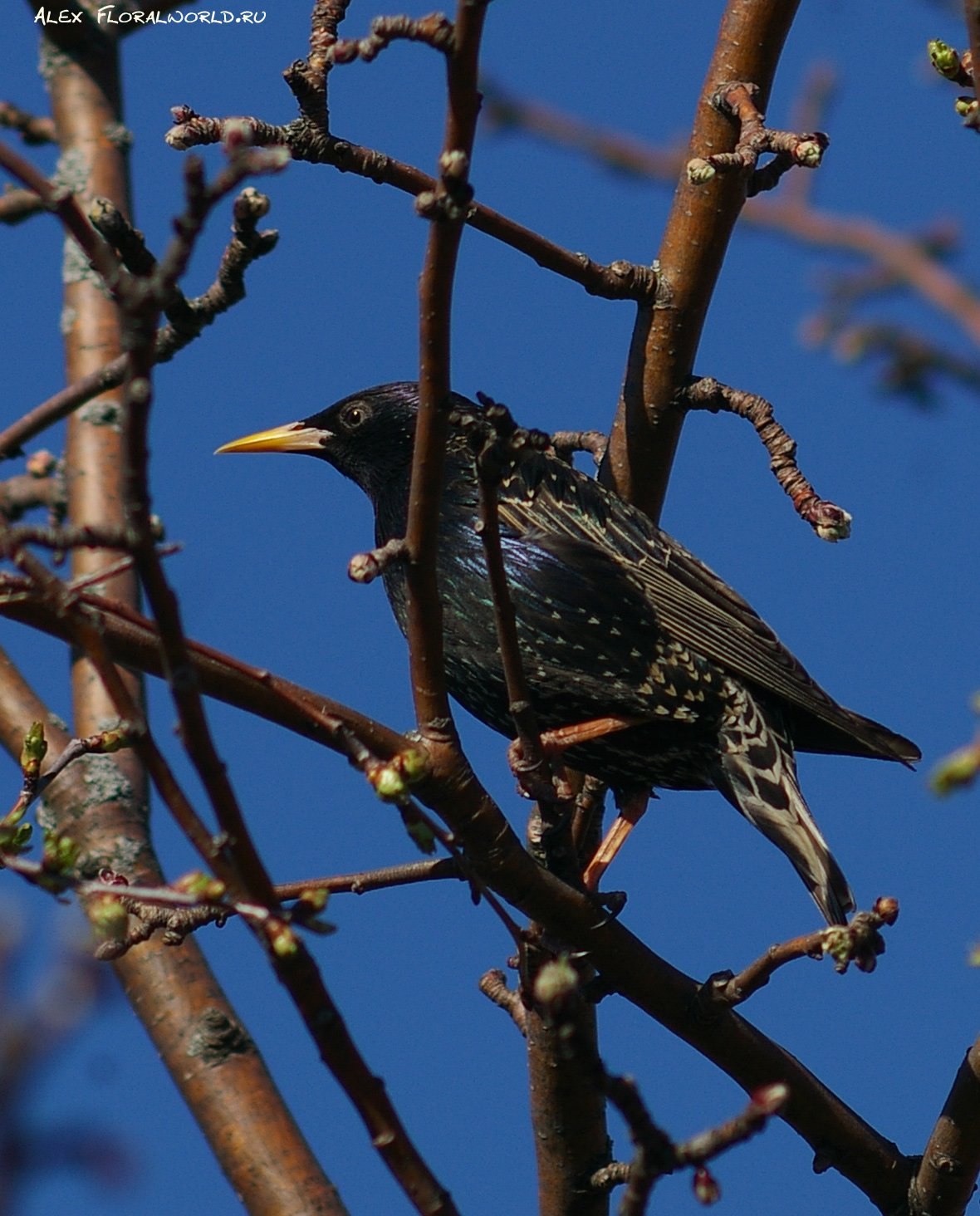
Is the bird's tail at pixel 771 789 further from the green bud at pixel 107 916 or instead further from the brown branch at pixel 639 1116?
the brown branch at pixel 639 1116

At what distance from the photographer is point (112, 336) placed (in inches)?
185

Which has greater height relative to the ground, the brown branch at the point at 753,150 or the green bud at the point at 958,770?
the brown branch at the point at 753,150

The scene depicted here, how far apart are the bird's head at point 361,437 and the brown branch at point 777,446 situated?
3.83 feet

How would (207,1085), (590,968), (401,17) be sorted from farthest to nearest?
(207,1085), (590,968), (401,17)

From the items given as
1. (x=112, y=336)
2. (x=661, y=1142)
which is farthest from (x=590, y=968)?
(x=112, y=336)

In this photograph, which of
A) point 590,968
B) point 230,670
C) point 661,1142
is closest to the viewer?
point 661,1142

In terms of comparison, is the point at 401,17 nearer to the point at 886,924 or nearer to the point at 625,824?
the point at 886,924

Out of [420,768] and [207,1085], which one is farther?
[207,1085]

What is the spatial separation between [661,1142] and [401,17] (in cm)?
130

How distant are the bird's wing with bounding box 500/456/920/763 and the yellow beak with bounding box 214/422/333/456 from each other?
90cm

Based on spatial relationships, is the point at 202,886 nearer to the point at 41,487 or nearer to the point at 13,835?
the point at 13,835

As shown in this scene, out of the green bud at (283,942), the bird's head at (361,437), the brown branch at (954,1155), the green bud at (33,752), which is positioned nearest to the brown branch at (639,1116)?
the green bud at (283,942)

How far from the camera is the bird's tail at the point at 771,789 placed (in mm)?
3779

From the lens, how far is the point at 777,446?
3129mm
